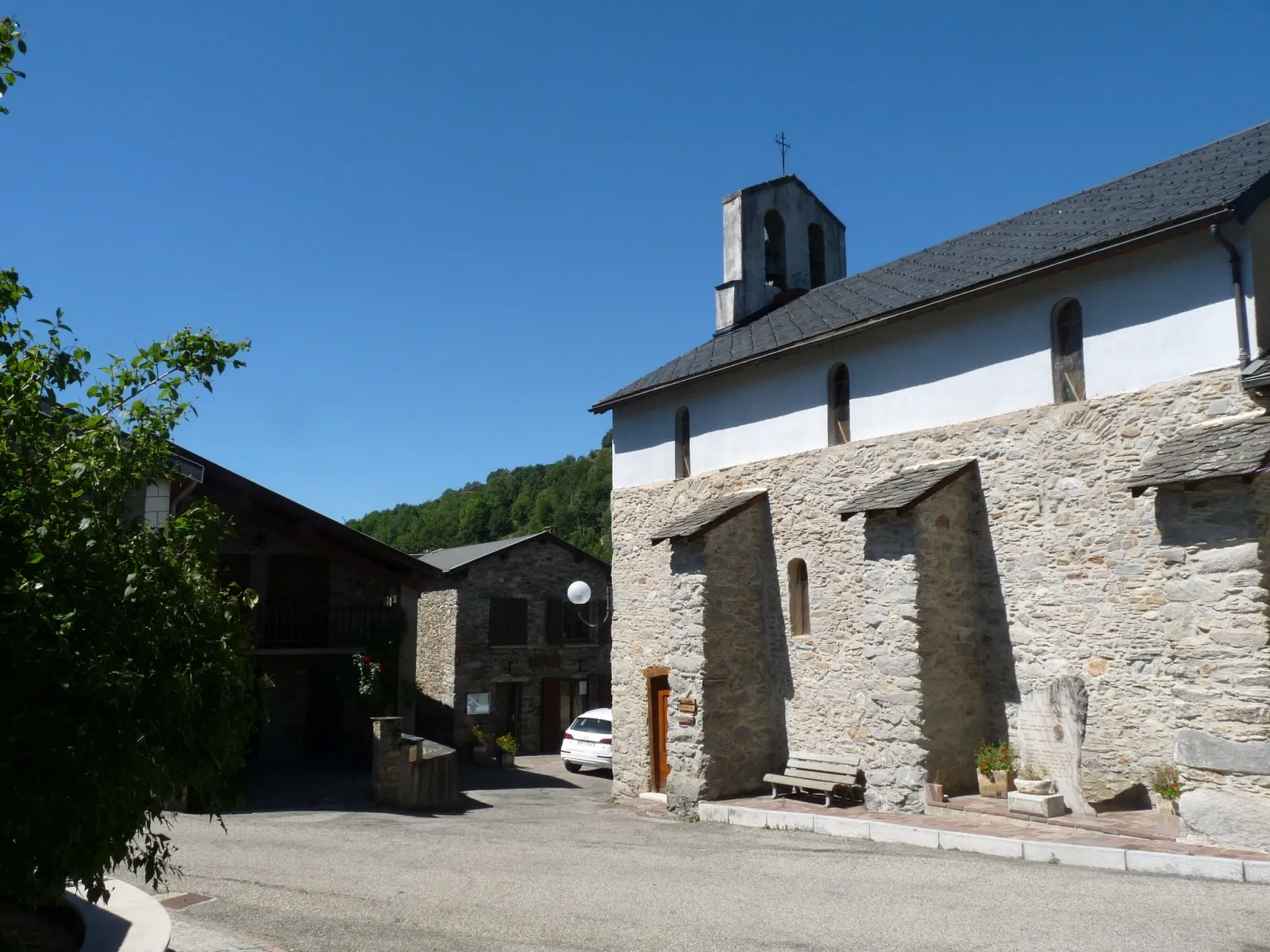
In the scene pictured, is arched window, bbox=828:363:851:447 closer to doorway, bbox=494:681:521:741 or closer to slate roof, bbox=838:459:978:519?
slate roof, bbox=838:459:978:519

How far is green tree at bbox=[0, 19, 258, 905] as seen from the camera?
4.02 metres

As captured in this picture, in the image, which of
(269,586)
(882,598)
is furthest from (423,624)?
(882,598)

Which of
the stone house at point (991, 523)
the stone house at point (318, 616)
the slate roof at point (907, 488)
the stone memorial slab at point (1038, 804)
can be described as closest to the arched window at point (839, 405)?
the stone house at point (991, 523)

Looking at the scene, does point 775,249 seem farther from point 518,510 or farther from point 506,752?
point 518,510

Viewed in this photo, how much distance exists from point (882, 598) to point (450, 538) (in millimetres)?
63435

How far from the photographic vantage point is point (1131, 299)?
10656 mm

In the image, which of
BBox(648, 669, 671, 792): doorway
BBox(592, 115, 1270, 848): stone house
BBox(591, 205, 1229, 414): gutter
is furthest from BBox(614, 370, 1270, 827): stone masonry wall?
BBox(648, 669, 671, 792): doorway

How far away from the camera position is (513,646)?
25031mm

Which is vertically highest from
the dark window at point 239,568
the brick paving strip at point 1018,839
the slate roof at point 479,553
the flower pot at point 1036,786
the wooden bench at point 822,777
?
the slate roof at point 479,553

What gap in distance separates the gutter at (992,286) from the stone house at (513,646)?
388 inches

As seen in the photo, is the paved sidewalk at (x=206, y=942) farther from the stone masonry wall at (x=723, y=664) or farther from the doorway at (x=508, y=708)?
the doorway at (x=508, y=708)

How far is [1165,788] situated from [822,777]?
4210mm

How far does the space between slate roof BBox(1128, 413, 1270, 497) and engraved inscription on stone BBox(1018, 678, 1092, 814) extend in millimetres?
2545

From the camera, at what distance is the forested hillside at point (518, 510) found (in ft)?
228
